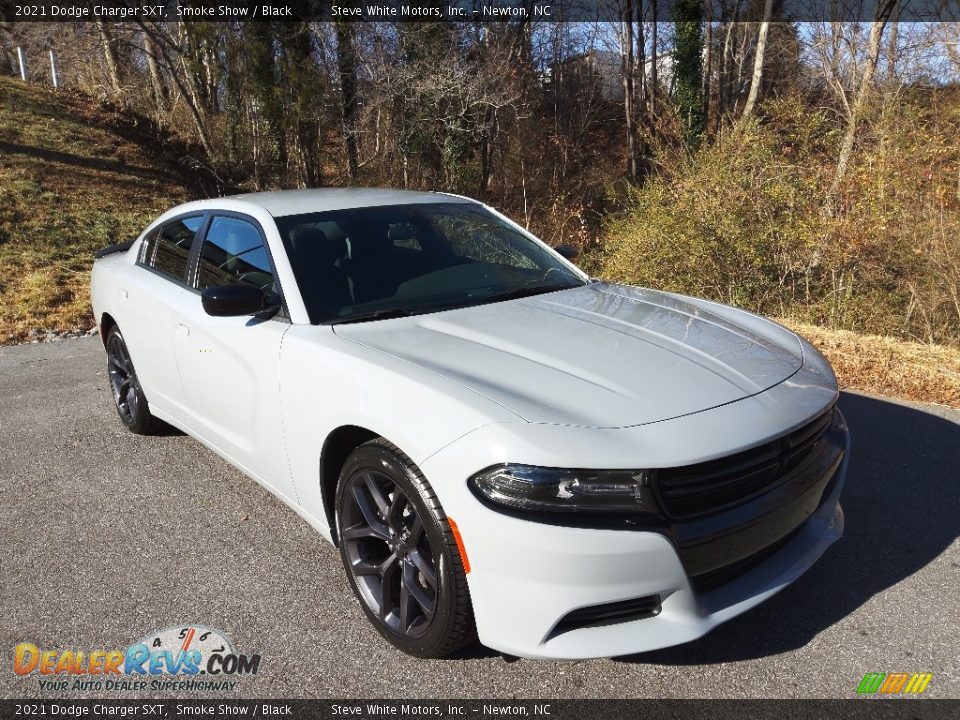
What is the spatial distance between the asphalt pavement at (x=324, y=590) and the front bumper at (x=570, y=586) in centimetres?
31

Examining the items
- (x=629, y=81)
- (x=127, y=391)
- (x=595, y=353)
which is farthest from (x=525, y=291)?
(x=629, y=81)

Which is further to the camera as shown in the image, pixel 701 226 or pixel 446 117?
pixel 446 117

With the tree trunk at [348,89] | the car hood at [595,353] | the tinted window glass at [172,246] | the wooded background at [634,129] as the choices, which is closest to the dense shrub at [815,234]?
the wooded background at [634,129]

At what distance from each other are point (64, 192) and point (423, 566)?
15209 mm

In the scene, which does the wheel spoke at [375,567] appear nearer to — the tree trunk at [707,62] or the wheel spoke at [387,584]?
the wheel spoke at [387,584]

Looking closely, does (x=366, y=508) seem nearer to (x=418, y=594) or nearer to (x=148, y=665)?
(x=418, y=594)

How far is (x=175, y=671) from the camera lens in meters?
2.69

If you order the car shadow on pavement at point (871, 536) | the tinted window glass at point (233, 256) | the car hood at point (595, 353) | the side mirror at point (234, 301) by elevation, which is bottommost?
the car shadow on pavement at point (871, 536)

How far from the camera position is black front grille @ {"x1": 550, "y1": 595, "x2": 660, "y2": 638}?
2281mm

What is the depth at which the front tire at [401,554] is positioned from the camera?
242cm

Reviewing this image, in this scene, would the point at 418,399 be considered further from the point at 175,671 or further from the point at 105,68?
the point at 105,68

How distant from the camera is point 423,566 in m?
2.60

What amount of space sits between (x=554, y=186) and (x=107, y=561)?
19406 mm

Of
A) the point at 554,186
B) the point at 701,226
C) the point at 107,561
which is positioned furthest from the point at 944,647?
the point at 554,186
